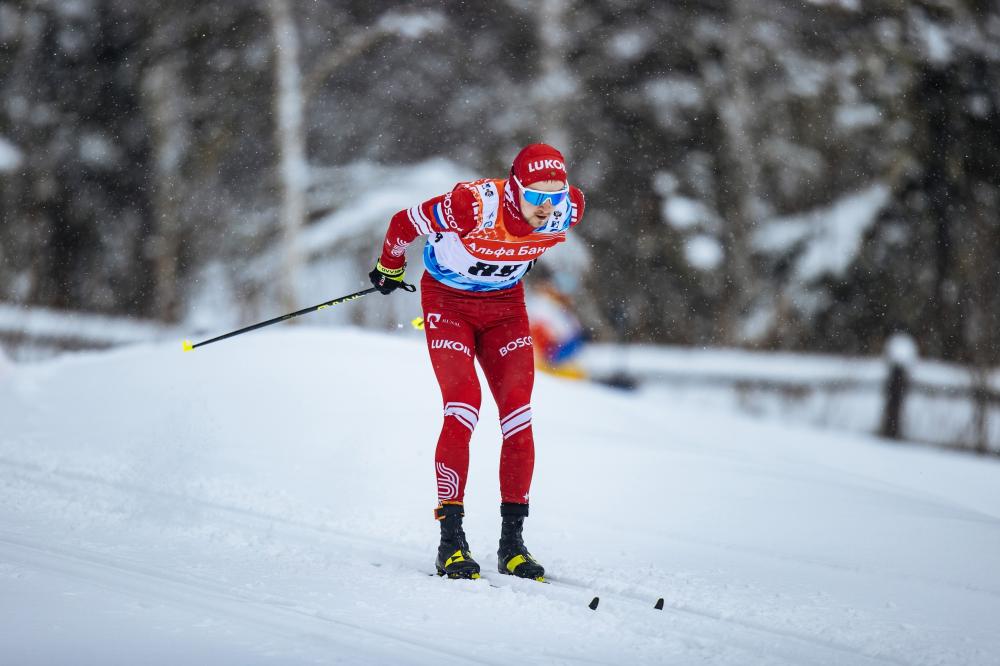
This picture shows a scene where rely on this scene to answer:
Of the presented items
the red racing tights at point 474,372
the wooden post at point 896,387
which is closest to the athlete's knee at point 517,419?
the red racing tights at point 474,372

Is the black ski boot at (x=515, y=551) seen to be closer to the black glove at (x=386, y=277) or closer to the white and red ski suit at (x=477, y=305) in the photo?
the white and red ski suit at (x=477, y=305)

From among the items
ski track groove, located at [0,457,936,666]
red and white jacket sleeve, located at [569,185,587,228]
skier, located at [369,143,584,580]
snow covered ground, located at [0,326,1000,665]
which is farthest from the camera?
red and white jacket sleeve, located at [569,185,587,228]

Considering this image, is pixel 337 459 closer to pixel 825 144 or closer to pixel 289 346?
pixel 289 346

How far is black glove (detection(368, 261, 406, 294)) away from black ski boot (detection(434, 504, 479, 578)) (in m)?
0.98

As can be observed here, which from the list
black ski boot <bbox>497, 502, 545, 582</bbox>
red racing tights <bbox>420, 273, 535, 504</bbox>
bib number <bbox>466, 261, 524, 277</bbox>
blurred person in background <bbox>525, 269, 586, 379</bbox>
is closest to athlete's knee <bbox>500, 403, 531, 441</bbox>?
red racing tights <bbox>420, 273, 535, 504</bbox>

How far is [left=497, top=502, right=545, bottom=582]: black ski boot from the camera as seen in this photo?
3693 millimetres

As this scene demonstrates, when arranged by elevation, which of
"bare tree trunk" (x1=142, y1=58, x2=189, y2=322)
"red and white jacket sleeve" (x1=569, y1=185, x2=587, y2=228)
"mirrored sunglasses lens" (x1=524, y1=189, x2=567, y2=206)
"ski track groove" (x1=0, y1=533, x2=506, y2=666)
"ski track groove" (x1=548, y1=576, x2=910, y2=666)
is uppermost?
"bare tree trunk" (x1=142, y1=58, x2=189, y2=322)

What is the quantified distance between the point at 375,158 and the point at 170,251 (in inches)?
141

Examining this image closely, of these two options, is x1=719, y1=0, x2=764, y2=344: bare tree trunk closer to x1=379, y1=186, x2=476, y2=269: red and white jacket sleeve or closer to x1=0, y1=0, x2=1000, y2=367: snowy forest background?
x1=0, y1=0, x2=1000, y2=367: snowy forest background

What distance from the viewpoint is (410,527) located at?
4.59 meters

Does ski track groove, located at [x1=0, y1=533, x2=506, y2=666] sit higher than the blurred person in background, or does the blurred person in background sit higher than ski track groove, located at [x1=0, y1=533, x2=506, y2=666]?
the blurred person in background

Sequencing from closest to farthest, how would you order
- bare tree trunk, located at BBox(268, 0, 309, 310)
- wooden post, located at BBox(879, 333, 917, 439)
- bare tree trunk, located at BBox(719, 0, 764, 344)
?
wooden post, located at BBox(879, 333, 917, 439)
bare tree trunk, located at BBox(268, 0, 309, 310)
bare tree trunk, located at BBox(719, 0, 764, 344)

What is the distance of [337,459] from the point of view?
5.62m

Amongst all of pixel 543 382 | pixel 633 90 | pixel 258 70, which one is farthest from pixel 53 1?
pixel 543 382
